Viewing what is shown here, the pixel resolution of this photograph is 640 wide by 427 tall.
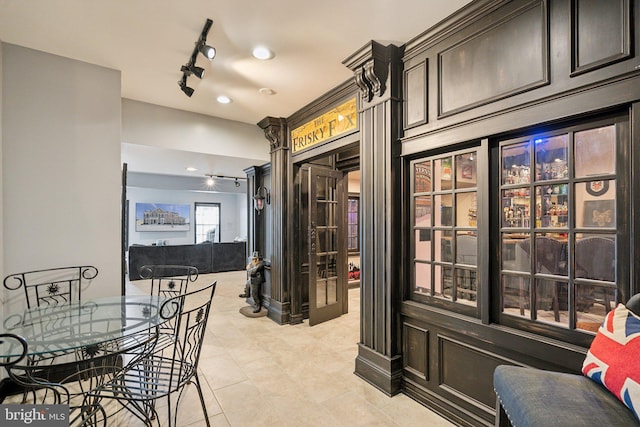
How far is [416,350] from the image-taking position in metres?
2.33

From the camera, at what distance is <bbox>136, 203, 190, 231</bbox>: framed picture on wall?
9445 millimetres

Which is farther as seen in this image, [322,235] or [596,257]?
[322,235]

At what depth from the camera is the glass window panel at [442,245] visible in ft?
7.32

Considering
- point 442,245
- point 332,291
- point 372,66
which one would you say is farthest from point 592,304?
→ point 332,291

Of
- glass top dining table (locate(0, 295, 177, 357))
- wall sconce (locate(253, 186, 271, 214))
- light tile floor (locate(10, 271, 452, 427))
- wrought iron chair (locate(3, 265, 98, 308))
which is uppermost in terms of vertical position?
wall sconce (locate(253, 186, 271, 214))

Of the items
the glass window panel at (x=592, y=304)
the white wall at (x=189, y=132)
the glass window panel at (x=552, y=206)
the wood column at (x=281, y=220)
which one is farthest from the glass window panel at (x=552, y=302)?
the white wall at (x=189, y=132)

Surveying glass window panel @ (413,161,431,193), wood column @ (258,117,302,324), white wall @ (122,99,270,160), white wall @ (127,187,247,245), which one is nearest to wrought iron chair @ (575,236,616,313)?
glass window panel @ (413,161,431,193)

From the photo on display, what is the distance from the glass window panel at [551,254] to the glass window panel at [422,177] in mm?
841

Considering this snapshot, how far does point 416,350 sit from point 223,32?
2.94 m

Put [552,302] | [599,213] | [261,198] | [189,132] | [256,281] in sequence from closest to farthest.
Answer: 1. [599,213]
2. [552,302]
3. [189,132]
4. [256,281]
5. [261,198]

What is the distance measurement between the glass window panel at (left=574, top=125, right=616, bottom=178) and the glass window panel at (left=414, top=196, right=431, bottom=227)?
37.2 inches

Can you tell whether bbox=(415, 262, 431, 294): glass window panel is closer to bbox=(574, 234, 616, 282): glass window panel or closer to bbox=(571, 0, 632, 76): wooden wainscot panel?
bbox=(574, 234, 616, 282): glass window panel

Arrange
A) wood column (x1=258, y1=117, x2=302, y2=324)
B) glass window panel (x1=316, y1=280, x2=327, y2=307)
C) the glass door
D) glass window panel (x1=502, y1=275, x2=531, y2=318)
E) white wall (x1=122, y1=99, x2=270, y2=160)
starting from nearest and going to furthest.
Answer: glass window panel (x1=502, y1=275, x2=531, y2=318) → white wall (x1=122, y1=99, x2=270, y2=160) → the glass door → glass window panel (x1=316, y1=280, x2=327, y2=307) → wood column (x1=258, y1=117, x2=302, y2=324)

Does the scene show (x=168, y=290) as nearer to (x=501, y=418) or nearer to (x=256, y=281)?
(x=256, y=281)
